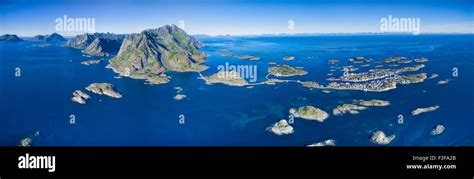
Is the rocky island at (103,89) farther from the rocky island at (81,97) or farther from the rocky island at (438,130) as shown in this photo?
the rocky island at (438,130)

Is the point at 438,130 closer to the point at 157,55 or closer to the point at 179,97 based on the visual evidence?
the point at 179,97

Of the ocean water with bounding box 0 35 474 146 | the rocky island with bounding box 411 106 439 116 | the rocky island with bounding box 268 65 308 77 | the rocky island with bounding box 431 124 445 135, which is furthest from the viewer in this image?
the rocky island with bounding box 268 65 308 77

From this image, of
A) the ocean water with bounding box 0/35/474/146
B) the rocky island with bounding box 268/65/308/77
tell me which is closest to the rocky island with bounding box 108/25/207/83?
the ocean water with bounding box 0/35/474/146
